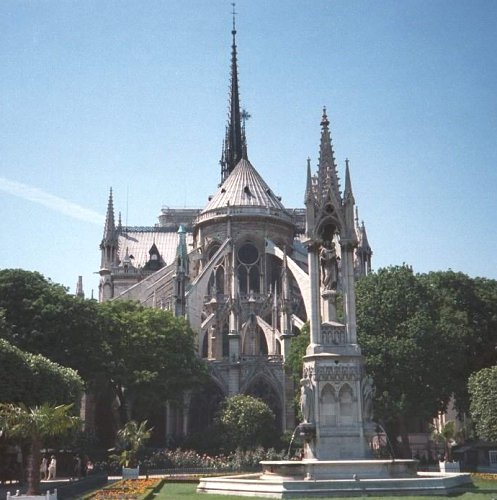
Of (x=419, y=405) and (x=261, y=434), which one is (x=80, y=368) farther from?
(x=419, y=405)

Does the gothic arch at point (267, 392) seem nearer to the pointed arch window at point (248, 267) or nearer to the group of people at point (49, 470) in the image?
the pointed arch window at point (248, 267)

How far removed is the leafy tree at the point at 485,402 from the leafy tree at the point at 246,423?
58.3ft

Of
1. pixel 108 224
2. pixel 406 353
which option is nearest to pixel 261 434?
pixel 406 353

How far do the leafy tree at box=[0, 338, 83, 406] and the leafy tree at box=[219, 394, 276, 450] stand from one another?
17995mm

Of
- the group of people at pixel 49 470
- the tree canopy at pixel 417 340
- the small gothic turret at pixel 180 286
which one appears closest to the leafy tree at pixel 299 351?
the tree canopy at pixel 417 340

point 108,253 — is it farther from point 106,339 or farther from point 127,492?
point 127,492

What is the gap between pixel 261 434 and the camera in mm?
53375

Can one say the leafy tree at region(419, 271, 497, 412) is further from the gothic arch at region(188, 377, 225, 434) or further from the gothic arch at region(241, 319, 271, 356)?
the gothic arch at region(241, 319, 271, 356)

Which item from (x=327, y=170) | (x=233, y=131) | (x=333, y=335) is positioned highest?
(x=233, y=131)

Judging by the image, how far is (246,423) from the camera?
173ft

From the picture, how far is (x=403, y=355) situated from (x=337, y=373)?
1941 centimetres

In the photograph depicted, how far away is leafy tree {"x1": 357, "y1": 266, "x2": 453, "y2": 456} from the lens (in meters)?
41.5

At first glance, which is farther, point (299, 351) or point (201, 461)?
point (299, 351)

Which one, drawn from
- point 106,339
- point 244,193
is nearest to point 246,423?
point 106,339
